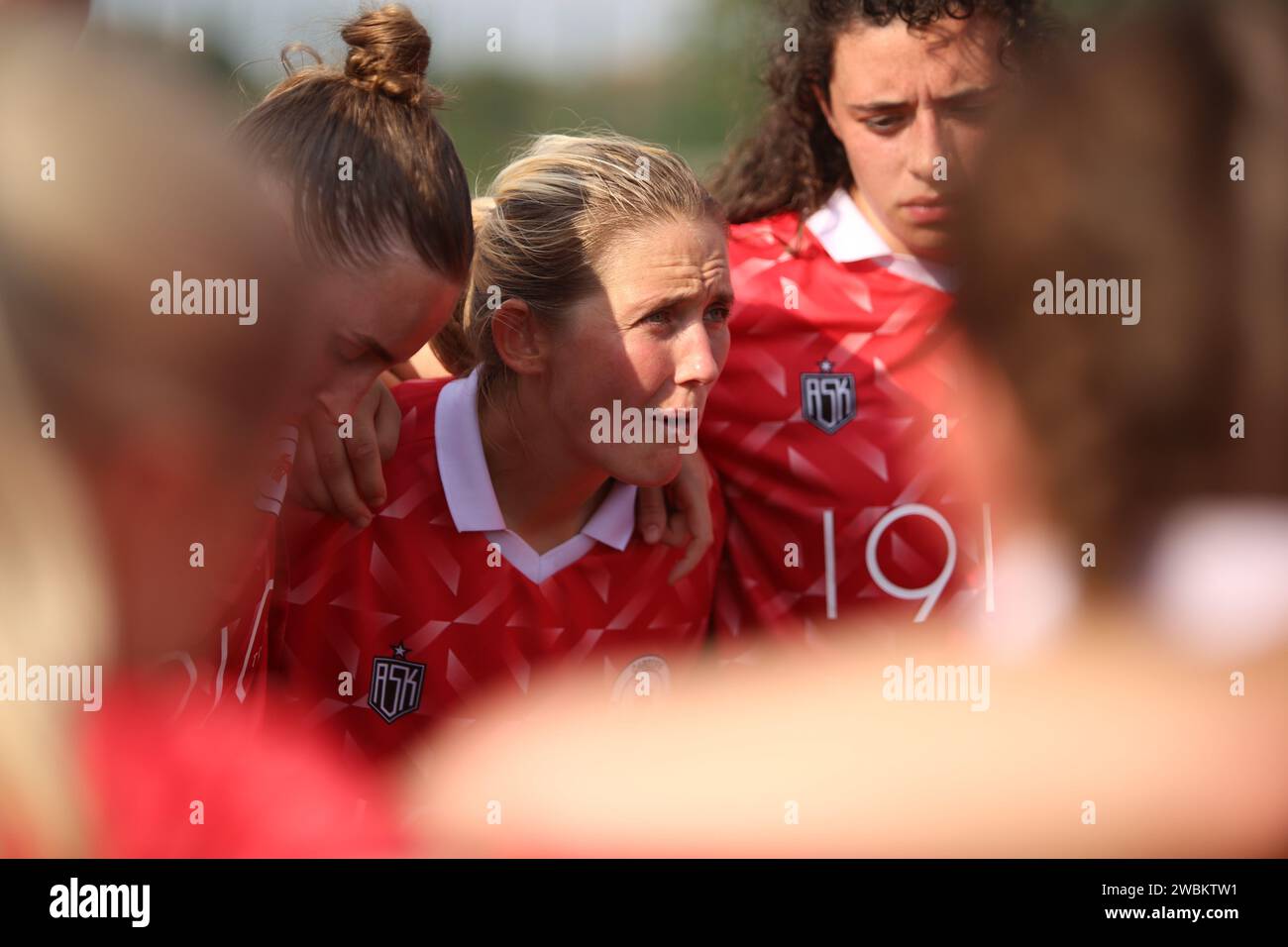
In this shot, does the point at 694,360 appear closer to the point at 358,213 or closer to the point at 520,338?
the point at 520,338

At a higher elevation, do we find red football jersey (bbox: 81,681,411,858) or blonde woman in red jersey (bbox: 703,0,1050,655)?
blonde woman in red jersey (bbox: 703,0,1050,655)

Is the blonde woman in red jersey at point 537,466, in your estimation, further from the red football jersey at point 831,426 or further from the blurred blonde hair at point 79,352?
the blurred blonde hair at point 79,352

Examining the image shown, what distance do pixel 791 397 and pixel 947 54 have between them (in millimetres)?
435

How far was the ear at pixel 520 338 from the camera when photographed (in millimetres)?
1411

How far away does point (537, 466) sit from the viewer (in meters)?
1.46

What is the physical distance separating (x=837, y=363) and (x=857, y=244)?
0.49 ft

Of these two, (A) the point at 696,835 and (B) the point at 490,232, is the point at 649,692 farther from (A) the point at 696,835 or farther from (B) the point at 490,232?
(B) the point at 490,232

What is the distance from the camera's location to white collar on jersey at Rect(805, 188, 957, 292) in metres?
1.50
